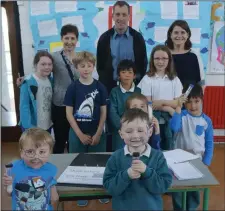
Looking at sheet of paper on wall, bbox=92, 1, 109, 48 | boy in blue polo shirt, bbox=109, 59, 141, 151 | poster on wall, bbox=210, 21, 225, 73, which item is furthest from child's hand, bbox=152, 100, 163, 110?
poster on wall, bbox=210, 21, 225, 73

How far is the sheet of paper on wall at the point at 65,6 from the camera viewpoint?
3436 mm

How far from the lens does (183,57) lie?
102 inches

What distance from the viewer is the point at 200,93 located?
2.30 m

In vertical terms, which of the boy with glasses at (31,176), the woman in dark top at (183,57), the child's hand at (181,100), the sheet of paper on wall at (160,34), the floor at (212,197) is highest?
the sheet of paper on wall at (160,34)

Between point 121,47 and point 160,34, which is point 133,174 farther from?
point 160,34

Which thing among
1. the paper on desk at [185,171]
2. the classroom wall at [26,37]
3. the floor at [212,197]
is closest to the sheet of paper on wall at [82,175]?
the paper on desk at [185,171]

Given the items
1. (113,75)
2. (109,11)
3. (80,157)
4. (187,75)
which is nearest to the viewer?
(80,157)

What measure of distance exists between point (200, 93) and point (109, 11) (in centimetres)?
157

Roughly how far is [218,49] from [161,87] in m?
1.55

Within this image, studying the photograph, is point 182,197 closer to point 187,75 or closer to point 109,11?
point 187,75

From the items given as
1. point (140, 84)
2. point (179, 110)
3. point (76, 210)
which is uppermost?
point (140, 84)

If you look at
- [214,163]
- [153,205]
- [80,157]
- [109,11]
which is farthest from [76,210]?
[109,11]

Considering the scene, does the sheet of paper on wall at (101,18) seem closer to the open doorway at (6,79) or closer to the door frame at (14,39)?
the door frame at (14,39)

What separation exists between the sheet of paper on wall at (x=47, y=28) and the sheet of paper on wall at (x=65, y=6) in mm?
130
